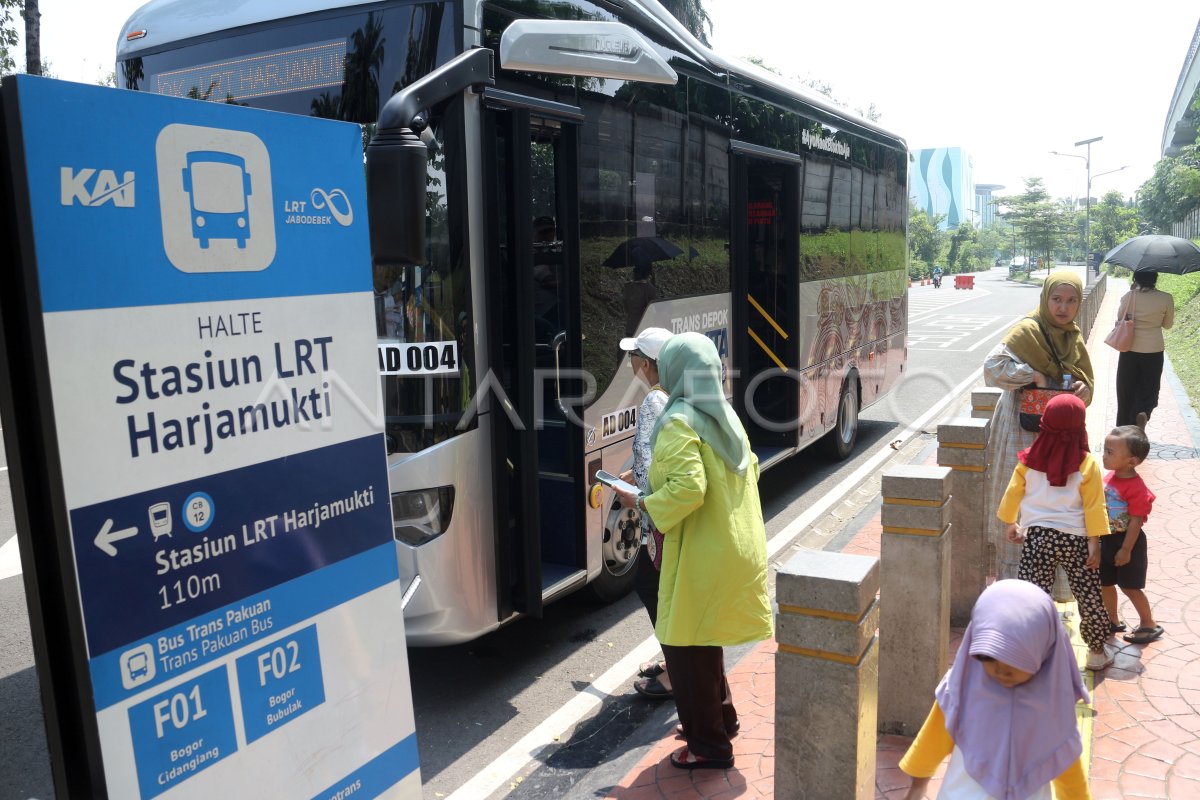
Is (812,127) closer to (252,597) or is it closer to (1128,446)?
(1128,446)

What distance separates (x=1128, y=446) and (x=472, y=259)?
3.38 metres

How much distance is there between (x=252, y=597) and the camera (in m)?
2.54

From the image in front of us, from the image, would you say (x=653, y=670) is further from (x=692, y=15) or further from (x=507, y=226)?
(x=692, y=15)

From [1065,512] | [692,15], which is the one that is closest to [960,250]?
[692,15]

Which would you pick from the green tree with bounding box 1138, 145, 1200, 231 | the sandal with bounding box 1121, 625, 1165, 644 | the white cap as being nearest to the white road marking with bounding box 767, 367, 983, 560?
the sandal with bounding box 1121, 625, 1165, 644

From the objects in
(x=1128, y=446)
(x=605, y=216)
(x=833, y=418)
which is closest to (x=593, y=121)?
(x=605, y=216)

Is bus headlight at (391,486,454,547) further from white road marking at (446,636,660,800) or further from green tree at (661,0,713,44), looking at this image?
green tree at (661,0,713,44)

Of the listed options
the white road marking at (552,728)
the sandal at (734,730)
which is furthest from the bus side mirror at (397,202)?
the sandal at (734,730)

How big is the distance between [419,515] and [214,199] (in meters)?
2.51

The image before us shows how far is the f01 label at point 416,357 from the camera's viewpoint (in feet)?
15.1

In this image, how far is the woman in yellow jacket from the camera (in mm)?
3975

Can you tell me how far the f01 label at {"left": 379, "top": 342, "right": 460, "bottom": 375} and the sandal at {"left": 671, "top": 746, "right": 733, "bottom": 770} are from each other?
6.69ft

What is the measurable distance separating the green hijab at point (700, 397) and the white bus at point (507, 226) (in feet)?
3.54

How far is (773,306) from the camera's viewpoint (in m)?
9.00
